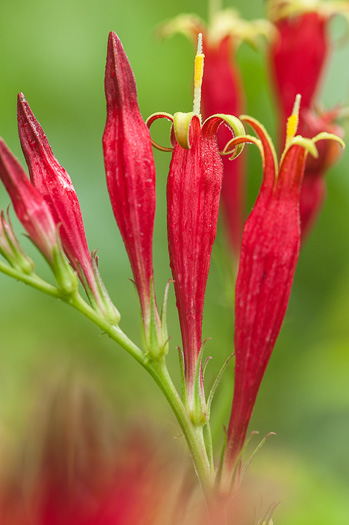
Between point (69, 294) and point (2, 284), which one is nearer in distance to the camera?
point (69, 294)

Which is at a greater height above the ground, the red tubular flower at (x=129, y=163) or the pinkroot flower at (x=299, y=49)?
the pinkroot flower at (x=299, y=49)

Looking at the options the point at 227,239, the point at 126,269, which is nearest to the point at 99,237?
the point at 126,269

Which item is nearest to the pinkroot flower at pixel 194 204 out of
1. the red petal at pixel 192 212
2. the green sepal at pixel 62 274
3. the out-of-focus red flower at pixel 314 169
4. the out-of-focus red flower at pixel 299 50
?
the red petal at pixel 192 212

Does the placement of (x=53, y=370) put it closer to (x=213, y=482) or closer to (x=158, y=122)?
(x=213, y=482)

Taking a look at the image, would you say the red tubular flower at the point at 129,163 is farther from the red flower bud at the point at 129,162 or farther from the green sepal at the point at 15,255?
the green sepal at the point at 15,255

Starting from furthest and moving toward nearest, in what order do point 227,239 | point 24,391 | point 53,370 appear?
point 227,239, point 24,391, point 53,370

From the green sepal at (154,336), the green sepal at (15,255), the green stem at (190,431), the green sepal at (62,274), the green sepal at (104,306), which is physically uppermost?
the green sepal at (15,255)

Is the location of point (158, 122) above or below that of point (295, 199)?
above
